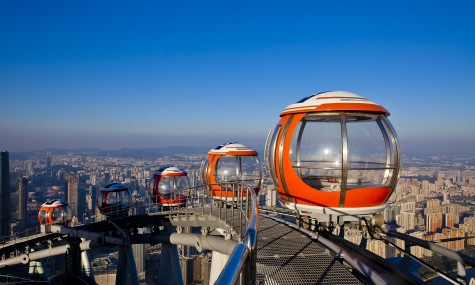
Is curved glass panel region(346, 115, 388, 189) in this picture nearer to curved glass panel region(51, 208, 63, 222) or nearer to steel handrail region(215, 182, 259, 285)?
steel handrail region(215, 182, 259, 285)

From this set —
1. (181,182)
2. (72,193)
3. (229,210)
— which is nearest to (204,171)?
(229,210)

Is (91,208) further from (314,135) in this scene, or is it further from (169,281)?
(314,135)

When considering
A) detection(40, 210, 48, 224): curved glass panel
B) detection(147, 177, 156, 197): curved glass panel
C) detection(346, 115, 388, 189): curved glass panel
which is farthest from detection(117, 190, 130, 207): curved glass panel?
detection(346, 115, 388, 189): curved glass panel

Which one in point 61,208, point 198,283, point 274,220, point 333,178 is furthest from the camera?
point 198,283

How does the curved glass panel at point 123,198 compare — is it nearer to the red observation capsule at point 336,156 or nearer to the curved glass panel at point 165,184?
the curved glass panel at point 165,184

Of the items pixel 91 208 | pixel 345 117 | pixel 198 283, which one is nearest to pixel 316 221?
pixel 345 117

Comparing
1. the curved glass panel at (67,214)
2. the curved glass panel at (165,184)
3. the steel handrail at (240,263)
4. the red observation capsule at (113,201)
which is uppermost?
the steel handrail at (240,263)

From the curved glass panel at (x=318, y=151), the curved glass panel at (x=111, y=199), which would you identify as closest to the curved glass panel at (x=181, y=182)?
the curved glass panel at (x=111, y=199)

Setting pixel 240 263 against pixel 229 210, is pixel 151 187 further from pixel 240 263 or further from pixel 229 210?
pixel 240 263
